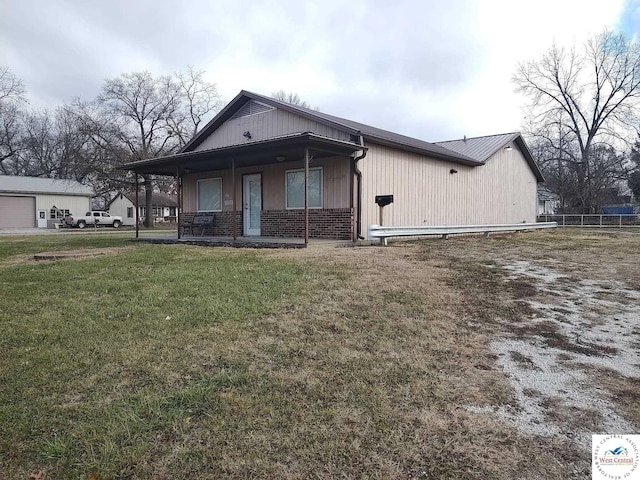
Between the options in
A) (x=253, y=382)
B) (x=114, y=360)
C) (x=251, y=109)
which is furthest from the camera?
(x=251, y=109)

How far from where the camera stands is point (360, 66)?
63.2ft

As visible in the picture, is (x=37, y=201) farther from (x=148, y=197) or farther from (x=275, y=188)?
(x=275, y=188)

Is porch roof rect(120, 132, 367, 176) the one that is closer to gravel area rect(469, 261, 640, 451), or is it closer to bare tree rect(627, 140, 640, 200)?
gravel area rect(469, 261, 640, 451)

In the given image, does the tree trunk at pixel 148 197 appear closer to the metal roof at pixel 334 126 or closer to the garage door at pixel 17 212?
the garage door at pixel 17 212

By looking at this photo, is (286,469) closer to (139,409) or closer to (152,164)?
(139,409)

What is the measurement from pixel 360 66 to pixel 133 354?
735 inches

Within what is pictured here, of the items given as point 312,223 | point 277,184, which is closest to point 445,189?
point 312,223

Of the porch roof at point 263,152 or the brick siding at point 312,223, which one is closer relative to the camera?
the porch roof at point 263,152

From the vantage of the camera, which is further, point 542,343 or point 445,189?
point 445,189

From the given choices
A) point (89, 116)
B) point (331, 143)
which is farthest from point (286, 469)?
point (89, 116)

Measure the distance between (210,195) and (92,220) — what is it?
2603 cm

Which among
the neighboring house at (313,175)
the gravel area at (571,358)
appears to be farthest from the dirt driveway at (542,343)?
the neighboring house at (313,175)

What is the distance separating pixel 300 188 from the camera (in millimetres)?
12188

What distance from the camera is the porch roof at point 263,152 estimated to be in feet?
30.9
